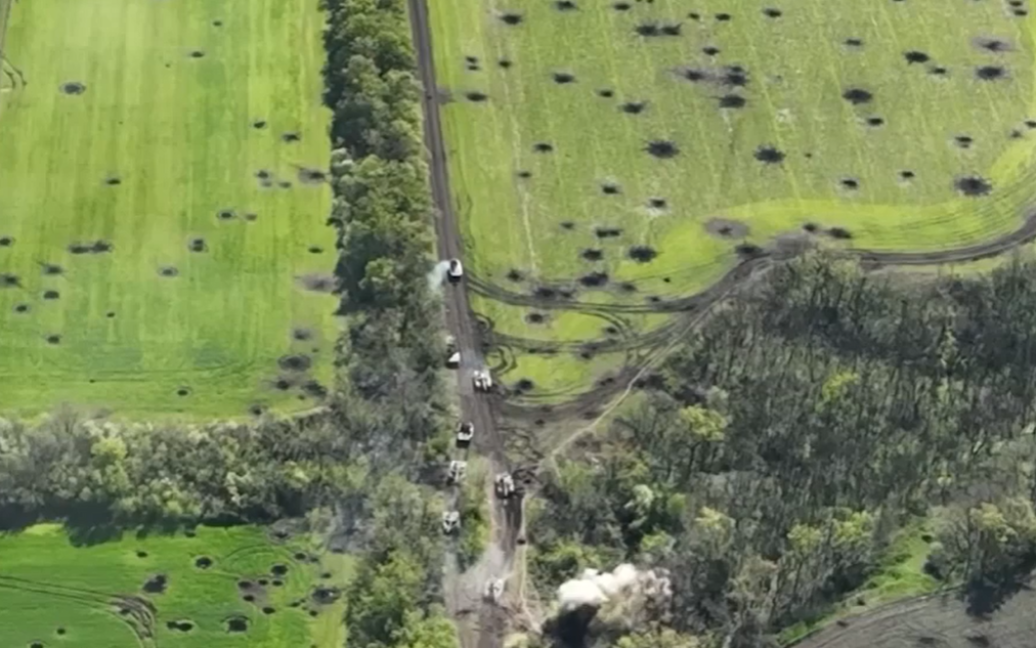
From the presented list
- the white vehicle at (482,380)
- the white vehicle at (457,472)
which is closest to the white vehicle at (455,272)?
the white vehicle at (482,380)

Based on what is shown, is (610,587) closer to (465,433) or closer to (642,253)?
(465,433)

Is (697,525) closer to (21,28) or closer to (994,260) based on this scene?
(994,260)

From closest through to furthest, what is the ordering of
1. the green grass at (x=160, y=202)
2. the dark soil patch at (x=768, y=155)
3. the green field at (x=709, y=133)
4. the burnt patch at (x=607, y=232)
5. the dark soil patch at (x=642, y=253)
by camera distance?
the green grass at (x=160, y=202), the dark soil patch at (x=642, y=253), the green field at (x=709, y=133), the burnt patch at (x=607, y=232), the dark soil patch at (x=768, y=155)

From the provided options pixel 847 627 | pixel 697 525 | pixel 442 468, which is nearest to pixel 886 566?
pixel 847 627

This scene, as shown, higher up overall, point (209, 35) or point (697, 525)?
point (209, 35)

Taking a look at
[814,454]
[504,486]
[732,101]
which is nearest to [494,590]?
[504,486]

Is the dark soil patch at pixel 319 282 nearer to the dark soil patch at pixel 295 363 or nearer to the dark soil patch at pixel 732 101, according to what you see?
the dark soil patch at pixel 295 363
